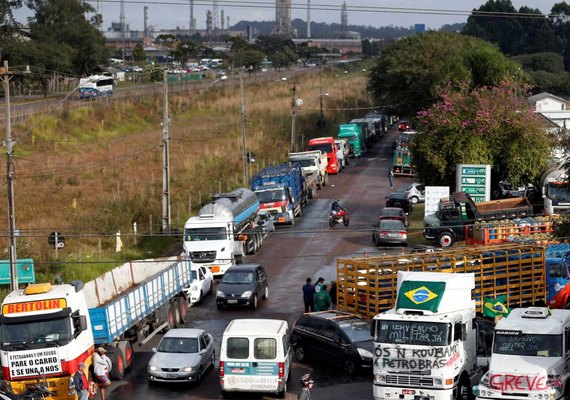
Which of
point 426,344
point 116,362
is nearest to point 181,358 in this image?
point 116,362

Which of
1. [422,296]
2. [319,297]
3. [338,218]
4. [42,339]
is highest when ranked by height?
[422,296]

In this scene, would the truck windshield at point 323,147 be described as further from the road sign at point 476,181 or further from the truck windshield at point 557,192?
the truck windshield at point 557,192

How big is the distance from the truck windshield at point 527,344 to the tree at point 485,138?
31.3m

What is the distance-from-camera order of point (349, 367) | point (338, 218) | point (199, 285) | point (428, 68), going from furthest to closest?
point (428, 68)
point (338, 218)
point (199, 285)
point (349, 367)

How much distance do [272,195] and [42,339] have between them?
29.7 m

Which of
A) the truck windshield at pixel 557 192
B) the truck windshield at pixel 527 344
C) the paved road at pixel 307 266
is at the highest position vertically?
the truck windshield at pixel 557 192

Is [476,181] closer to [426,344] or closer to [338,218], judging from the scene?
[338,218]

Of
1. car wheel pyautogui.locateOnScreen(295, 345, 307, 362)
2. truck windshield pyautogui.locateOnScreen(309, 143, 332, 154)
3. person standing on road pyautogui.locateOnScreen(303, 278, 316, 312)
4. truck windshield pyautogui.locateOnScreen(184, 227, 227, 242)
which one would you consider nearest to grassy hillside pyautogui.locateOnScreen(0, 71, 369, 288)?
truck windshield pyautogui.locateOnScreen(184, 227, 227, 242)

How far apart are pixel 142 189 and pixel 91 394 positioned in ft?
126

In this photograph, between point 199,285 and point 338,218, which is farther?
point 338,218

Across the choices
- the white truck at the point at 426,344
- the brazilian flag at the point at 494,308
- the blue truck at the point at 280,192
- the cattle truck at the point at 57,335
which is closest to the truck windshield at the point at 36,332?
the cattle truck at the point at 57,335

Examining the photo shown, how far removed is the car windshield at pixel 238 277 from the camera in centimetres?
3828

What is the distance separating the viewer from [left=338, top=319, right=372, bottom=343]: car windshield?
29.1 m

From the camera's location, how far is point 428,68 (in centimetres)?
9038
